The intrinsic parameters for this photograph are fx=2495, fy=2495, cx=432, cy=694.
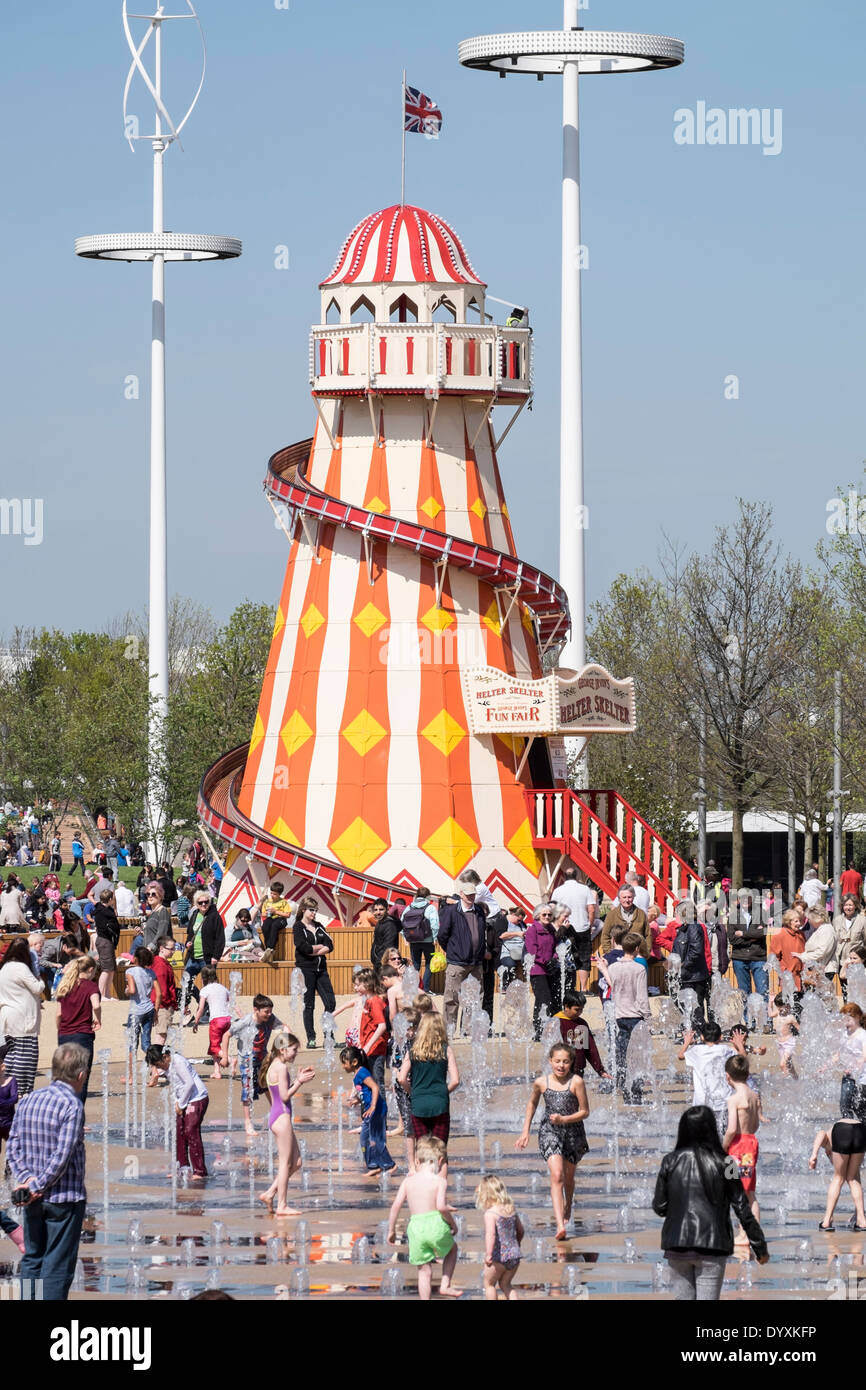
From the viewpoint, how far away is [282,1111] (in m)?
16.3

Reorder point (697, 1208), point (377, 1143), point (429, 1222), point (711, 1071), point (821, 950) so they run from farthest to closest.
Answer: point (821, 950), point (377, 1143), point (711, 1071), point (429, 1222), point (697, 1208)

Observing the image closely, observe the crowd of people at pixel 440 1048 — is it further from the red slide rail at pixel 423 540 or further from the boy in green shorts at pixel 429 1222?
the red slide rail at pixel 423 540

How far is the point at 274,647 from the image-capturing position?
39719 mm

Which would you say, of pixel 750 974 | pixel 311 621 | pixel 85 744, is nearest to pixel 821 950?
pixel 750 974

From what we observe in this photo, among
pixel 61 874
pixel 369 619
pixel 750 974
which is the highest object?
pixel 369 619

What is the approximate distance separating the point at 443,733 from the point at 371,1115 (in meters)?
19.9

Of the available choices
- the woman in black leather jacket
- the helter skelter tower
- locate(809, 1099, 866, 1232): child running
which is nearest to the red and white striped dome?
the helter skelter tower

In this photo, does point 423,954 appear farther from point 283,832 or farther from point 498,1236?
point 498,1236

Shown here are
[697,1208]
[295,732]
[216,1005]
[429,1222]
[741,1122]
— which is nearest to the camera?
[697,1208]

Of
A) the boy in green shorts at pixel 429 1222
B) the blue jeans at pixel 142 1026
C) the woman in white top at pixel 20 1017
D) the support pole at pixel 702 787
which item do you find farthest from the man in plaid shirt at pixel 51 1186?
the support pole at pixel 702 787

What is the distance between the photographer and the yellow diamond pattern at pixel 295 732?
1515 inches

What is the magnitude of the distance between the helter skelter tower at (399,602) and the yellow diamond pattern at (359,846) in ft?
0.07

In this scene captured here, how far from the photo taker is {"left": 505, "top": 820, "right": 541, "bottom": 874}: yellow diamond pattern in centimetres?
3781

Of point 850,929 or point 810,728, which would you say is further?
point 810,728
